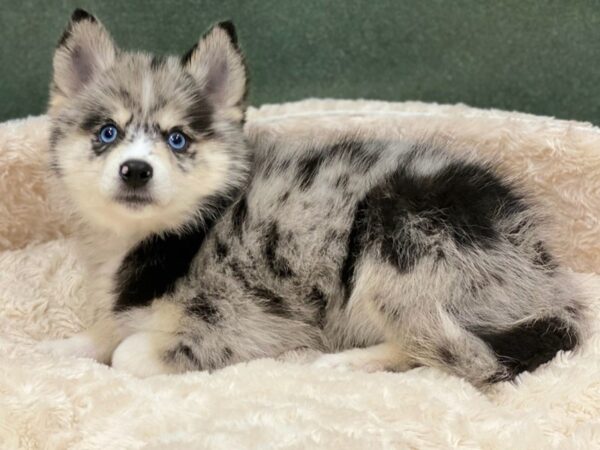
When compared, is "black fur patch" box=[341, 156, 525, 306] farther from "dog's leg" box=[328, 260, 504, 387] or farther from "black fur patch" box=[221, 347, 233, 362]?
"black fur patch" box=[221, 347, 233, 362]

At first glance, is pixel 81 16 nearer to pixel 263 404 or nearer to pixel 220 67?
pixel 220 67

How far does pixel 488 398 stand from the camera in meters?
1.82

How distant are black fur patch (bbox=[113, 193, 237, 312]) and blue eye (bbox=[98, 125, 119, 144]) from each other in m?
0.29

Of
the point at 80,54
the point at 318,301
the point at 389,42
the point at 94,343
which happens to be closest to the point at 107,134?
the point at 80,54

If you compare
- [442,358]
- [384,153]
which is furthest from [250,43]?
[442,358]

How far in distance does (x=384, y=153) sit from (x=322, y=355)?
1.97 ft

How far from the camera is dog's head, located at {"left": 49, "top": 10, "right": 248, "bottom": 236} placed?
1994 millimetres

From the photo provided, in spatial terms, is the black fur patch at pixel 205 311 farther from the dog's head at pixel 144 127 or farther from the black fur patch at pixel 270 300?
the dog's head at pixel 144 127

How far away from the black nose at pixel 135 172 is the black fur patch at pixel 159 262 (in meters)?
0.23

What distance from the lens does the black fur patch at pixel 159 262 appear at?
80.9 inches

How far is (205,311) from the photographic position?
202 cm

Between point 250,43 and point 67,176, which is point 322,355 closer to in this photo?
point 67,176

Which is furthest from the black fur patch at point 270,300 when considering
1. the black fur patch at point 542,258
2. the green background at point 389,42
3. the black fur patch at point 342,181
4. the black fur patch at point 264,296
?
the green background at point 389,42

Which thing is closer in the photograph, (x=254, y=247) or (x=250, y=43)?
(x=254, y=247)
